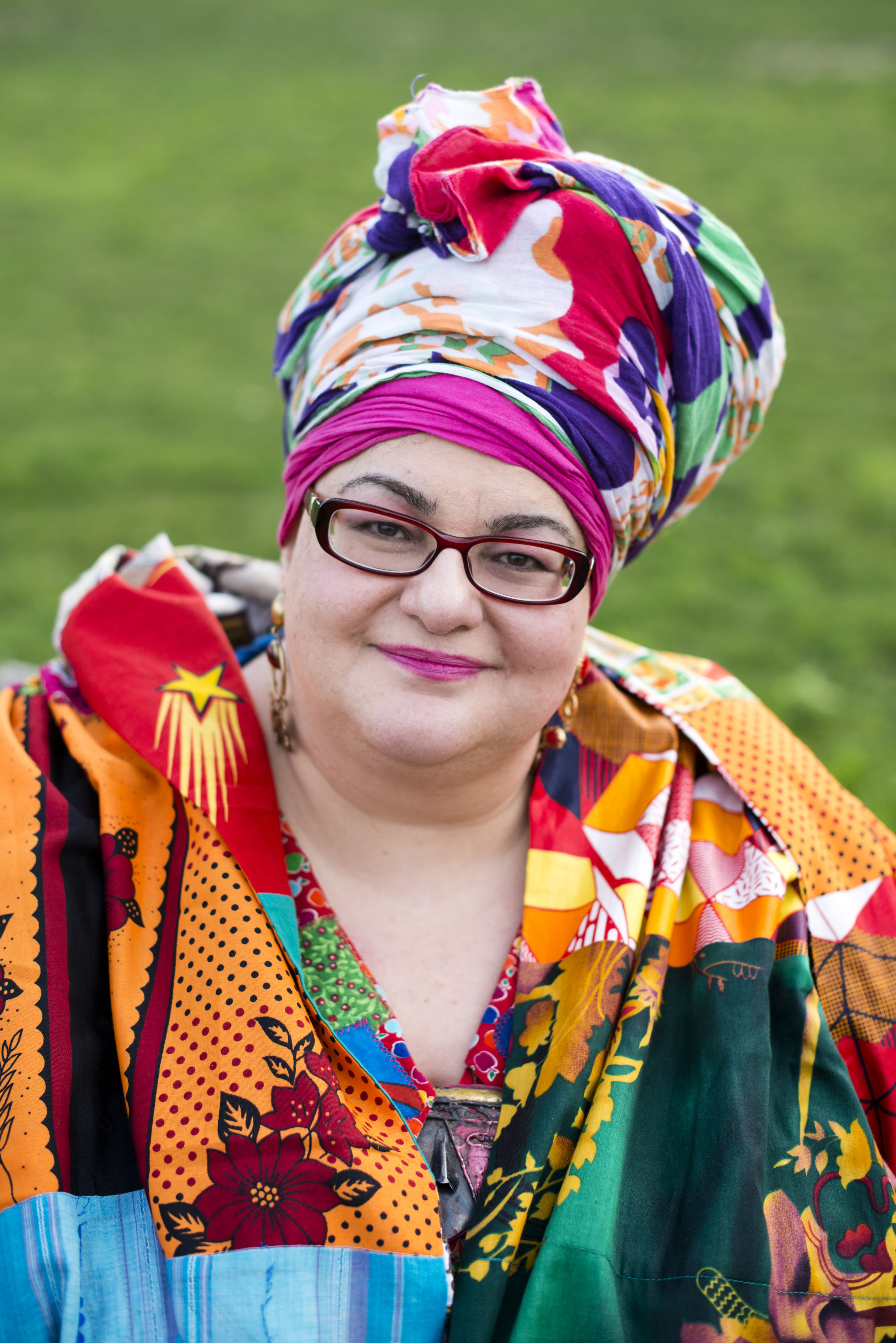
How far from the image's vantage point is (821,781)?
266 cm

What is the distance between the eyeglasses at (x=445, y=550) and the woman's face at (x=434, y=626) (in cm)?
2

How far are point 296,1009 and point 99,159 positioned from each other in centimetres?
1127

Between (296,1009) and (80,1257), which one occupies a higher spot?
(296,1009)

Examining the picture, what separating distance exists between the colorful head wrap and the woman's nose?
22 centimetres

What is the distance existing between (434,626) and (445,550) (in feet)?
0.46

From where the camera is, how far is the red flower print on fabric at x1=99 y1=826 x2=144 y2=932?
2.10m

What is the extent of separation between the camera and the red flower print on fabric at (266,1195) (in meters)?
1.81

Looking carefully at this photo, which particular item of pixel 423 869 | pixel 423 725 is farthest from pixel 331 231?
pixel 423 725

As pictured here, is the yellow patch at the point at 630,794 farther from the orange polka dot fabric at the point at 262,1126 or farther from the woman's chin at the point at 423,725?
the orange polka dot fabric at the point at 262,1126

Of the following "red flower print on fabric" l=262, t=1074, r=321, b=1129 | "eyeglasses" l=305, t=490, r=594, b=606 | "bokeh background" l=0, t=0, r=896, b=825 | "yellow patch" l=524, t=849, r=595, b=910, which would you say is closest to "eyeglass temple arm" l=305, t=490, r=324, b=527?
"eyeglasses" l=305, t=490, r=594, b=606

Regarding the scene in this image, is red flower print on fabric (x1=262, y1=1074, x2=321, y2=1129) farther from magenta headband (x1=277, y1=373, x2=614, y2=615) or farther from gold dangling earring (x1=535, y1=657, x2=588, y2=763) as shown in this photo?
magenta headband (x1=277, y1=373, x2=614, y2=615)

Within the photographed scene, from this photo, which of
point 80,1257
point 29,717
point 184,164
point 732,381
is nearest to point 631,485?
point 732,381

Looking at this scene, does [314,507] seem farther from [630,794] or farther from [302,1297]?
[302,1297]

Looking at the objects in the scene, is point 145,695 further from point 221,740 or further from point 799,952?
point 799,952
